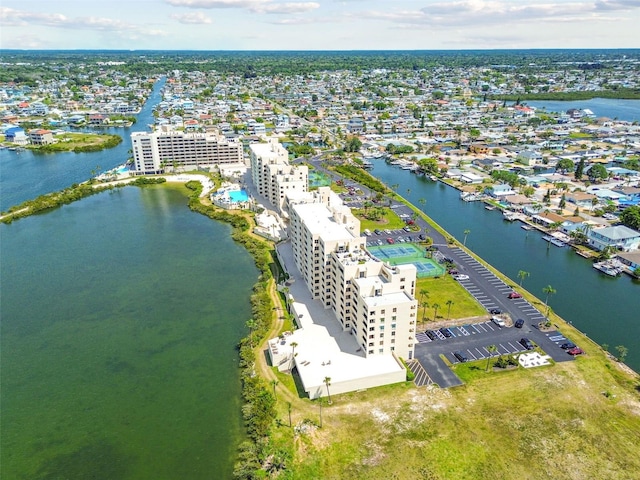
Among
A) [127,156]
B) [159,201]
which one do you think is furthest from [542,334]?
[127,156]

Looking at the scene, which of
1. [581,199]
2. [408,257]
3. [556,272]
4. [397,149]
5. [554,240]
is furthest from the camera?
[397,149]

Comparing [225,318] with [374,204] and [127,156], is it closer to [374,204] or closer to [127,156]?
[374,204]

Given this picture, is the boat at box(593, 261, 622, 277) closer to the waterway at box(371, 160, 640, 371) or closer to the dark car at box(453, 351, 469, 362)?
the waterway at box(371, 160, 640, 371)

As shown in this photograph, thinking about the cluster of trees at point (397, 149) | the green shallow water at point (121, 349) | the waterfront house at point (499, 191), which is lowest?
the green shallow water at point (121, 349)

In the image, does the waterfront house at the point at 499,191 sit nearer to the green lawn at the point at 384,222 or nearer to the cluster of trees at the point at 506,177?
the cluster of trees at the point at 506,177

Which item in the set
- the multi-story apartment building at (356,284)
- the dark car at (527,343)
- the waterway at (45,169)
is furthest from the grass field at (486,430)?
the waterway at (45,169)

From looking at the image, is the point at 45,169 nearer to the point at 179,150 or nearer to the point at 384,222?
the point at 179,150

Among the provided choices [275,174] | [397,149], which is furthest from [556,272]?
[397,149]

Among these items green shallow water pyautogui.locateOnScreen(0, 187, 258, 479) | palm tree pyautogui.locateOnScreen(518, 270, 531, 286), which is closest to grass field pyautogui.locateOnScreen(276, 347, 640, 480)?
green shallow water pyautogui.locateOnScreen(0, 187, 258, 479)
